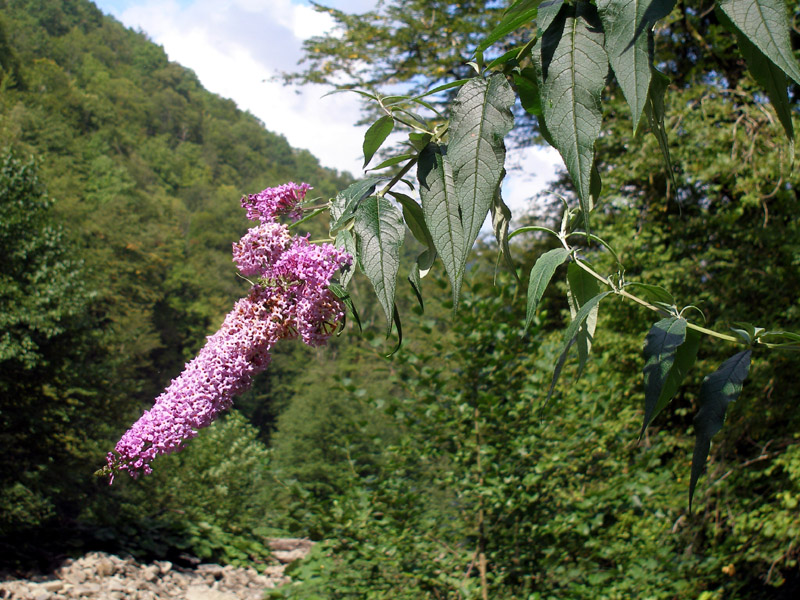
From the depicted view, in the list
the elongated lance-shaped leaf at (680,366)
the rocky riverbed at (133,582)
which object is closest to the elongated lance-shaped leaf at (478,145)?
the elongated lance-shaped leaf at (680,366)

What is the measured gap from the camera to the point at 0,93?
33.6 m

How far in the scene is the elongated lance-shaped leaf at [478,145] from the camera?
508mm

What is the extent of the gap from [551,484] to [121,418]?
12.6 metres

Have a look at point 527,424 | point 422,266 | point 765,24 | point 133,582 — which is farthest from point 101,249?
point 765,24

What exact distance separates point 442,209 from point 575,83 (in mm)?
155

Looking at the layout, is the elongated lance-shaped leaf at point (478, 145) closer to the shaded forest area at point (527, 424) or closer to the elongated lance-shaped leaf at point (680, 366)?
the shaded forest area at point (527, 424)

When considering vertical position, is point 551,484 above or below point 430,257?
below

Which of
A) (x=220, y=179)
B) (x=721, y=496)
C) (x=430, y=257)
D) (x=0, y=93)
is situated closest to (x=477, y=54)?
(x=430, y=257)

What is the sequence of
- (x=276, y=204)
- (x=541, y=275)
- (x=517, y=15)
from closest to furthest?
1. (x=517, y=15)
2. (x=541, y=275)
3. (x=276, y=204)

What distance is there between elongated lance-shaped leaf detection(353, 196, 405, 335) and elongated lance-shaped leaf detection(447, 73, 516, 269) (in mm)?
102

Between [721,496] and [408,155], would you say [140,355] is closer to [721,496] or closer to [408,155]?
[721,496]

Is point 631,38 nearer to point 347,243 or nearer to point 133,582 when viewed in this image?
point 347,243

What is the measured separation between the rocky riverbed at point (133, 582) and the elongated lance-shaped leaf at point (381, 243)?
27.0ft

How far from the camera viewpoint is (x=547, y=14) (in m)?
0.50
